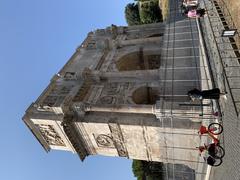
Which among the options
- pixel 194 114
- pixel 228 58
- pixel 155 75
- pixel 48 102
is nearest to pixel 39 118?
pixel 48 102

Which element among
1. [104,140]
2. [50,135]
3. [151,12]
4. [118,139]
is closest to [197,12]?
[118,139]

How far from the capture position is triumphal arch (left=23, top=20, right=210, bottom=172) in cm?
1884

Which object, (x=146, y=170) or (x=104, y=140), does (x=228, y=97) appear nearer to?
(x=104, y=140)

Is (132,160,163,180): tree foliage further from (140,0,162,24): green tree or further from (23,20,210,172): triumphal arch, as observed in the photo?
(140,0,162,24): green tree

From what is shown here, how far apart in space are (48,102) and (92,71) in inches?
167

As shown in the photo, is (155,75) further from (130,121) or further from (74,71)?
(74,71)

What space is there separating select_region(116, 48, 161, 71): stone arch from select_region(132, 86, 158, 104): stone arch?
479 cm

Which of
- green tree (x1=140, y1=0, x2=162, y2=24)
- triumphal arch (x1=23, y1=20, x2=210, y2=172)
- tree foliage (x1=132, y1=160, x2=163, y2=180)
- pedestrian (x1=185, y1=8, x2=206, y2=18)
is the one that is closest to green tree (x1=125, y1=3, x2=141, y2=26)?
green tree (x1=140, y1=0, x2=162, y2=24)

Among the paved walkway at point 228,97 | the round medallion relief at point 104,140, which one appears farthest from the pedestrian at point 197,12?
the round medallion relief at point 104,140

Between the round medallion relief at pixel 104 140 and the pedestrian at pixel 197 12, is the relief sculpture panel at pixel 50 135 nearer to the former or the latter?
the round medallion relief at pixel 104 140

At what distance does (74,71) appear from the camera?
26.0m

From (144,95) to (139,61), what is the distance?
18.9ft

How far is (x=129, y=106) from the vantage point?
19750mm

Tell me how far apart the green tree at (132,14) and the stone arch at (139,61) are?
3381cm
